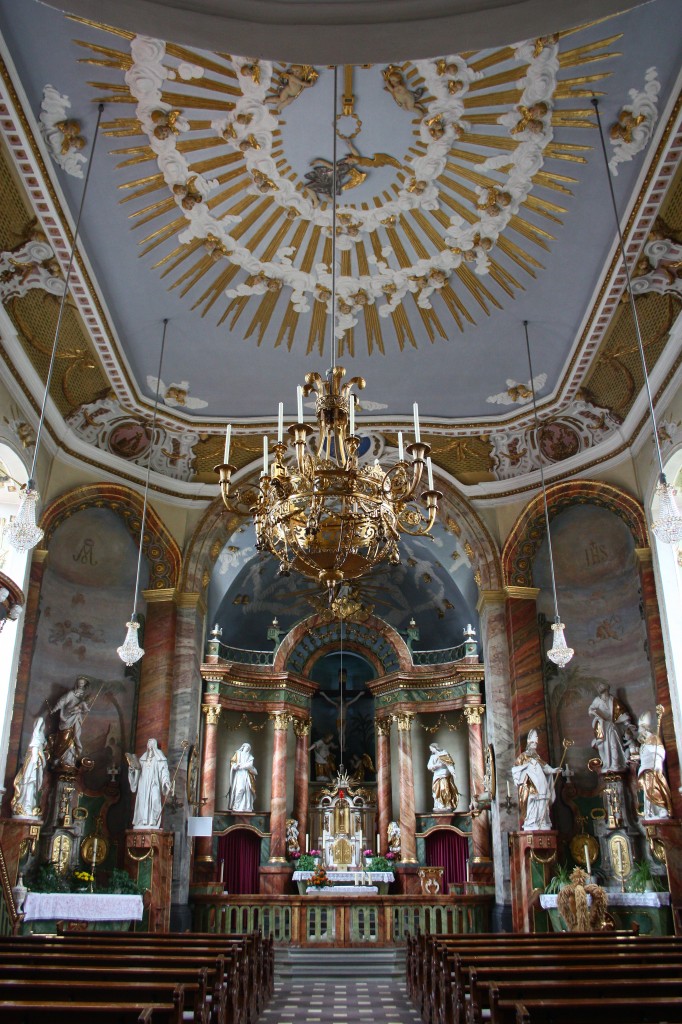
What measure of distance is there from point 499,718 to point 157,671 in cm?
604

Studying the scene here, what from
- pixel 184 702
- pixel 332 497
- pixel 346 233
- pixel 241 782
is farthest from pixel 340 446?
pixel 241 782

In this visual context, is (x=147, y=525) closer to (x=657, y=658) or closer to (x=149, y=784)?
(x=149, y=784)

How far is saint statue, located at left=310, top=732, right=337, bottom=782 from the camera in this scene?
21188 millimetres

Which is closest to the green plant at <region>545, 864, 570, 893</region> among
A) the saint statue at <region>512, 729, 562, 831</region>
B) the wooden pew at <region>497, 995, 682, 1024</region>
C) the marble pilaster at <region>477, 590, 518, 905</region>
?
the saint statue at <region>512, 729, 562, 831</region>

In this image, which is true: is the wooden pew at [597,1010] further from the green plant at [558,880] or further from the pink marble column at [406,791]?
the pink marble column at [406,791]

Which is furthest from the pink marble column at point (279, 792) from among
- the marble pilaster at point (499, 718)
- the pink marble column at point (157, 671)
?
the marble pilaster at point (499, 718)

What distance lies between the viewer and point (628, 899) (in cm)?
1170

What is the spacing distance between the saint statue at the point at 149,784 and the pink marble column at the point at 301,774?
6304mm

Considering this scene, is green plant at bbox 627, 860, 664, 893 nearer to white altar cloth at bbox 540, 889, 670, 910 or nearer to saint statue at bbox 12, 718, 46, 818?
white altar cloth at bbox 540, 889, 670, 910

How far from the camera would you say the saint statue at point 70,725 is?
12844 mm

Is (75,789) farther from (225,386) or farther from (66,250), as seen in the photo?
(66,250)

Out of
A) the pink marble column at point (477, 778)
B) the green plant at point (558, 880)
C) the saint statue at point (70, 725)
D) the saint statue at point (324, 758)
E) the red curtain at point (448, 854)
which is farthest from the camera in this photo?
the saint statue at point (324, 758)

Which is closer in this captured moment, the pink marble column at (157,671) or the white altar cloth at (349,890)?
the pink marble column at (157,671)

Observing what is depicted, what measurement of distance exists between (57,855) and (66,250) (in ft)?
29.3
